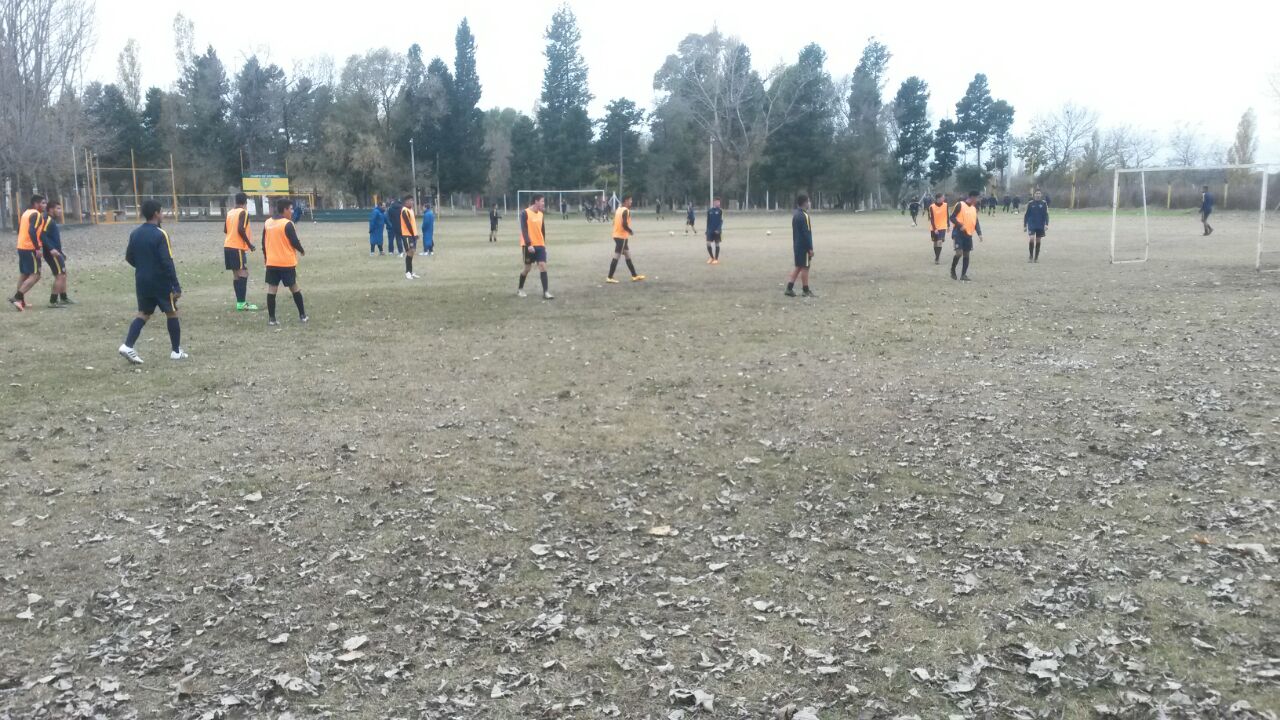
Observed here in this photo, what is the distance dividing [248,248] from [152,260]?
14.5ft

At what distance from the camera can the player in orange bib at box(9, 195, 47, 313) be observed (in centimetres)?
1544

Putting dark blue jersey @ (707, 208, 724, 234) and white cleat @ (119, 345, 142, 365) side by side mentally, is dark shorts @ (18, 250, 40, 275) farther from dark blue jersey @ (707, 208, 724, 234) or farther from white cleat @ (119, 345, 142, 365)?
dark blue jersey @ (707, 208, 724, 234)

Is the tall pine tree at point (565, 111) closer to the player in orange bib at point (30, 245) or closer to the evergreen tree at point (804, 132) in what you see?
the evergreen tree at point (804, 132)

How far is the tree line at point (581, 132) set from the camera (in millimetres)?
80125

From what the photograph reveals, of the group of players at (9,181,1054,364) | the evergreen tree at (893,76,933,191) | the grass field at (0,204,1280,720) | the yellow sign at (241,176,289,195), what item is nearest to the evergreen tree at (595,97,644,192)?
the evergreen tree at (893,76,933,191)

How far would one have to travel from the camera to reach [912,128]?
9488 cm

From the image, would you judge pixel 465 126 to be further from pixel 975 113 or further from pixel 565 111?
pixel 975 113

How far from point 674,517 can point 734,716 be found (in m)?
2.37

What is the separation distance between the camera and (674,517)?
6359 millimetres

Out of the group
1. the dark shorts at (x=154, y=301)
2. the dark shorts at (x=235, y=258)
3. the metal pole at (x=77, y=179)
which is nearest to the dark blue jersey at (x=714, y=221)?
the dark shorts at (x=235, y=258)

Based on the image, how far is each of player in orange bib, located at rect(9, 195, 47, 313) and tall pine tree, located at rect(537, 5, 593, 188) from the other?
78958 millimetres

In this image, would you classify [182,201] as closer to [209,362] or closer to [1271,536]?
[209,362]

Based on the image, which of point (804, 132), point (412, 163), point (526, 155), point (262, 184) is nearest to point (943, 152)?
point (804, 132)

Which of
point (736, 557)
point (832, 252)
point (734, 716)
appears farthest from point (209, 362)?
point (832, 252)
